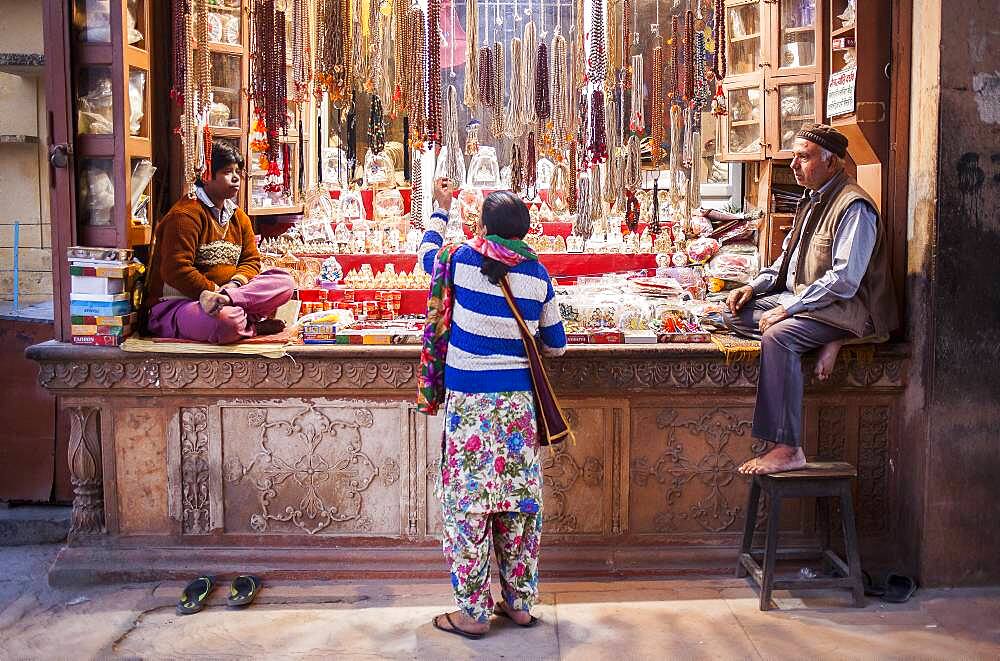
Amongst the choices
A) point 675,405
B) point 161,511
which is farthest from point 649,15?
point 161,511

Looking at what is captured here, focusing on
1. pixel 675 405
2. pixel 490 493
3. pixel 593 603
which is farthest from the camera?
pixel 675 405

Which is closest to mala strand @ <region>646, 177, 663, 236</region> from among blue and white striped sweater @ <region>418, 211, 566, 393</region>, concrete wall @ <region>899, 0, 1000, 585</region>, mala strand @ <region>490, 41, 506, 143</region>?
mala strand @ <region>490, 41, 506, 143</region>

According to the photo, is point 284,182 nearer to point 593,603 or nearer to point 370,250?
point 370,250

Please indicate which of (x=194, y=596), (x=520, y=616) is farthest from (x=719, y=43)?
(x=194, y=596)

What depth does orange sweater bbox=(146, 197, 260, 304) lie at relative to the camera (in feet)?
12.5

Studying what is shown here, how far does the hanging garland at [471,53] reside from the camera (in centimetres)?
484

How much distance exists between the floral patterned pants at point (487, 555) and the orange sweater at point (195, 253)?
56.4 inches

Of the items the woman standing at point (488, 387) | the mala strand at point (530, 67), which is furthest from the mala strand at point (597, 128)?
the woman standing at point (488, 387)

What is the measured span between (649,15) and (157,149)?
2.54 m

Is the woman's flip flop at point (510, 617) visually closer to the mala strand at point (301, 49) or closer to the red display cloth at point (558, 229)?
the red display cloth at point (558, 229)

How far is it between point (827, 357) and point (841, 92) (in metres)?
1.07

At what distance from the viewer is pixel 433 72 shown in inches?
176

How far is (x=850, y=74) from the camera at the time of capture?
3842mm

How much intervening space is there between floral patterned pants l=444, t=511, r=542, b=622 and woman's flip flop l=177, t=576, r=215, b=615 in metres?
0.96
